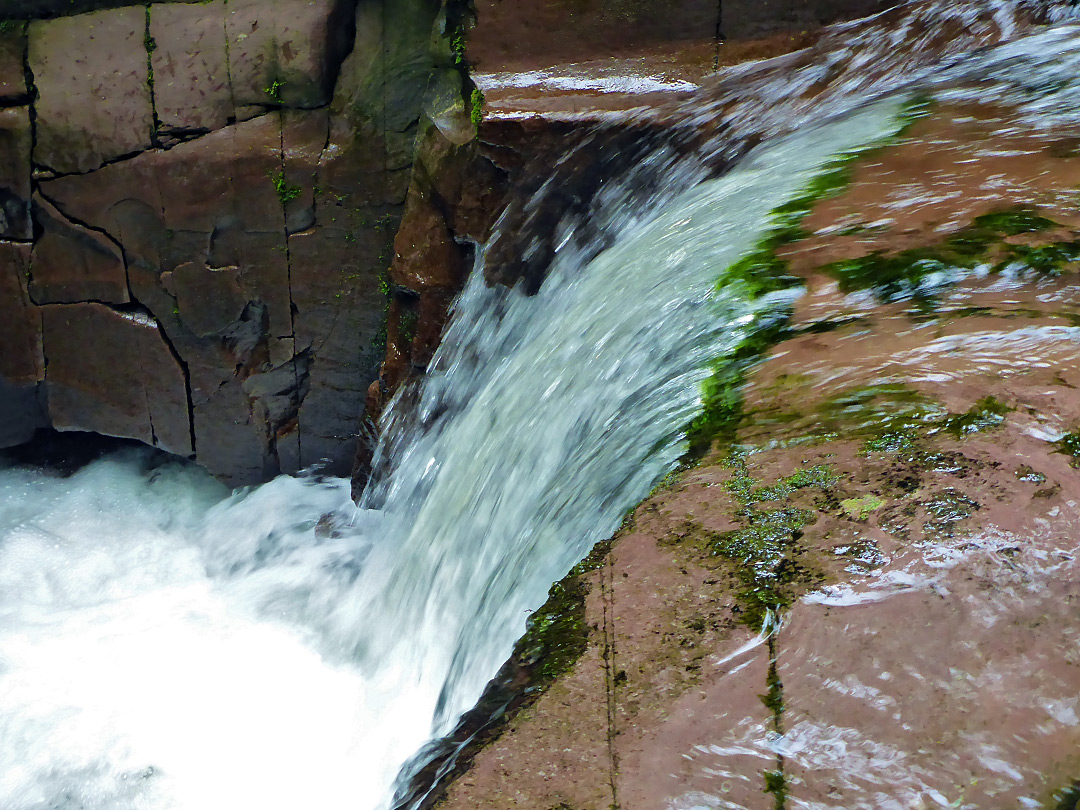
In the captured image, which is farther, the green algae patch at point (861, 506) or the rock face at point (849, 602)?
the green algae patch at point (861, 506)

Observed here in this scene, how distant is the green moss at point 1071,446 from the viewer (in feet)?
5.19

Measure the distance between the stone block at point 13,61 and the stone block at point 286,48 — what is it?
125 cm

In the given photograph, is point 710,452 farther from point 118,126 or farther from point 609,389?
point 118,126

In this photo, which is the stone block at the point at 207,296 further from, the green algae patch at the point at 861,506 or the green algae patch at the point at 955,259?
the green algae patch at the point at 861,506

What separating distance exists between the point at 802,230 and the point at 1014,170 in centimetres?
63

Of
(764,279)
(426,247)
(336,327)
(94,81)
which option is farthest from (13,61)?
(764,279)

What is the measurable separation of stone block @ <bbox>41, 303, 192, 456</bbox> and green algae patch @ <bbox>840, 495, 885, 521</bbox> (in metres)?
4.96

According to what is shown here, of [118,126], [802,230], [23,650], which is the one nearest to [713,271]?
[802,230]

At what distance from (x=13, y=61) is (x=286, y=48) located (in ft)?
5.37

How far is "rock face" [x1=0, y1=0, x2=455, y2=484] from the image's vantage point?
5012 mm

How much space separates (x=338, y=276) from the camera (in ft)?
17.6

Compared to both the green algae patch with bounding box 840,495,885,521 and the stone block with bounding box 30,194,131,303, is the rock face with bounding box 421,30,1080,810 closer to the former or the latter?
the green algae patch with bounding box 840,495,885,521

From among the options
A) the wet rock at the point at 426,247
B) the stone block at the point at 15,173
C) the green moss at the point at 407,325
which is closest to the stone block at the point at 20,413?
the stone block at the point at 15,173

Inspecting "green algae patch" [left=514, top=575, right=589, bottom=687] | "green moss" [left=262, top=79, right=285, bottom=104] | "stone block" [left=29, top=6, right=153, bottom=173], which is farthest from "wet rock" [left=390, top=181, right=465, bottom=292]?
"green algae patch" [left=514, top=575, right=589, bottom=687]
